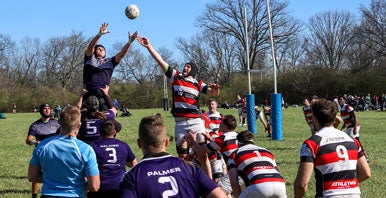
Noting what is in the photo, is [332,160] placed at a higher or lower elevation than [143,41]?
lower

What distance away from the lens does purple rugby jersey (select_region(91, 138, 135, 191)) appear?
6.41 metres

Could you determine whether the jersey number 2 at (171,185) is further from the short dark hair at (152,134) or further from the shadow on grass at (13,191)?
the shadow on grass at (13,191)

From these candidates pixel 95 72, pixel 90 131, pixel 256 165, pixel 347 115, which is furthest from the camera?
pixel 347 115

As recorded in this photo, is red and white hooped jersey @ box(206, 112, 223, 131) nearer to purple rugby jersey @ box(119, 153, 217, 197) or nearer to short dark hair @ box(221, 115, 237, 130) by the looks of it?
short dark hair @ box(221, 115, 237, 130)

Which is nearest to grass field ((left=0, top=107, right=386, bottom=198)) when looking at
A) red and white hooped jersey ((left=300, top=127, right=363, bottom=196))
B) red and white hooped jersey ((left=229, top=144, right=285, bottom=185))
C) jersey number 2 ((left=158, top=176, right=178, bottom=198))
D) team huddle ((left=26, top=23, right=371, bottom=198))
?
team huddle ((left=26, top=23, right=371, bottom=198))

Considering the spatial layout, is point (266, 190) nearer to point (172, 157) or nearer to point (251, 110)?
point (172, 157)

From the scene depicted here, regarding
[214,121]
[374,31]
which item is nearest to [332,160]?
[214,121]

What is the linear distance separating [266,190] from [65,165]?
2286mm

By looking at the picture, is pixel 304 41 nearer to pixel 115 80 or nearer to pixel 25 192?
pixel 115 80

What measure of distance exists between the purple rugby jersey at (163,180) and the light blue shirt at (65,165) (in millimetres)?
1451

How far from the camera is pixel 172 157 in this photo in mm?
3574

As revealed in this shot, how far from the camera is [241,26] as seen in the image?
6125cm

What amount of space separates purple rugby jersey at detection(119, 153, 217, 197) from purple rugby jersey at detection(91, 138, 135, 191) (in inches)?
118

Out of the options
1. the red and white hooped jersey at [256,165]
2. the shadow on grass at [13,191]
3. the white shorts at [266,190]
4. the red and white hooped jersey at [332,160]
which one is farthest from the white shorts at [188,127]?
the red and white hooped jersey at [332,160]
